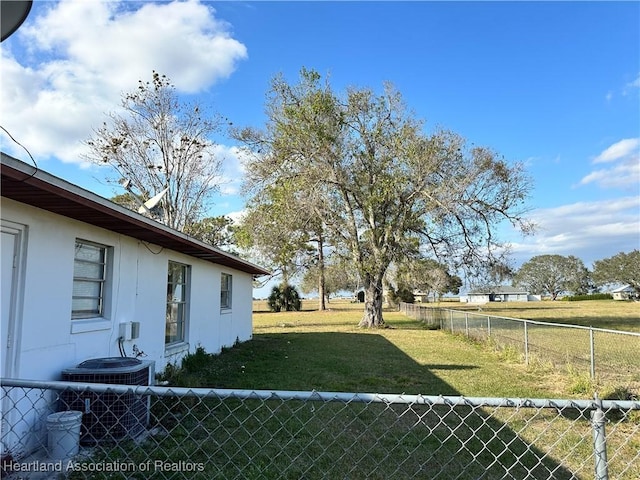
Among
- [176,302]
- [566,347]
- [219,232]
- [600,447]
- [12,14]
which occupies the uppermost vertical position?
[219,232]

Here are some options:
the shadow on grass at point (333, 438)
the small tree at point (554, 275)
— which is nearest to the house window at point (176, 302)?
the shadow on grass at point (333, 438)

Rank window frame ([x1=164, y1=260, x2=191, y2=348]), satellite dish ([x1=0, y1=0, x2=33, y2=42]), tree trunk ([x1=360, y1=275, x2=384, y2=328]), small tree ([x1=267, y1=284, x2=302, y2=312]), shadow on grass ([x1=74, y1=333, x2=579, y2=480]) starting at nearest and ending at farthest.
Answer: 1. satellite dish ([x1=0, y1=0, x2=33, y2=42])
2. shadow on grass ([x1=74, y1=333, x2=579, y2=480])
3. window frame ([x1=164, y1=260, x2=191, y2=348])
4. tree trunk ([x1=360, y1=275, x2=384, y2=328])
5. small tree ([x1=267, y1=284, x2=302, y2=312])

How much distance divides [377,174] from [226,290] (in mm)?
9970

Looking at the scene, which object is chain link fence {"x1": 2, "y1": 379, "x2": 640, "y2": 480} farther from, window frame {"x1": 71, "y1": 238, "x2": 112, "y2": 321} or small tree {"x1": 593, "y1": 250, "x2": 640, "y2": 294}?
Result: small tree {"x1": 593, "y1": 250, "x2": 640, "y2": 294}

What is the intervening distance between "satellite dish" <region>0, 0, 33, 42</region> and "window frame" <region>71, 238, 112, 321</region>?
14.2ft

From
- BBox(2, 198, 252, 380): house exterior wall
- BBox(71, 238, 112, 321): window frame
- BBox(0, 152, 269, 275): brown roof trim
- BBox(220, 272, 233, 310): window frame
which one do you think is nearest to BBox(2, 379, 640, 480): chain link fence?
BBox(2, 198, 252, 380): house exterior wall

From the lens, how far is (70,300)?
17.6 feet

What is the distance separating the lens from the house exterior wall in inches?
183

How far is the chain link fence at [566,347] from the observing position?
816 centimetres

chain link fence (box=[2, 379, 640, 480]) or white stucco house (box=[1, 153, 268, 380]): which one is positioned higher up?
white stucco house (box=[1, 153, 268, 380])

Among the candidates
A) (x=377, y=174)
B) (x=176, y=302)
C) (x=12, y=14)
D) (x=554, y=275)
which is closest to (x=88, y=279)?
(x=176, y=302)

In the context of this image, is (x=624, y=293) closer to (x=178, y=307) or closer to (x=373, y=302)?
(x=373, y=302)

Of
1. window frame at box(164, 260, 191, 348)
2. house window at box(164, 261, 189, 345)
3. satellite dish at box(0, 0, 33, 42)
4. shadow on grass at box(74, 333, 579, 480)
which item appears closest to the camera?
satellite dish at box(0, 0, 33, 42)

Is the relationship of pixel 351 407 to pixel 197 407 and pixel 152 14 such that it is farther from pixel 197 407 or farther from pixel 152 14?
pixel 152 14
